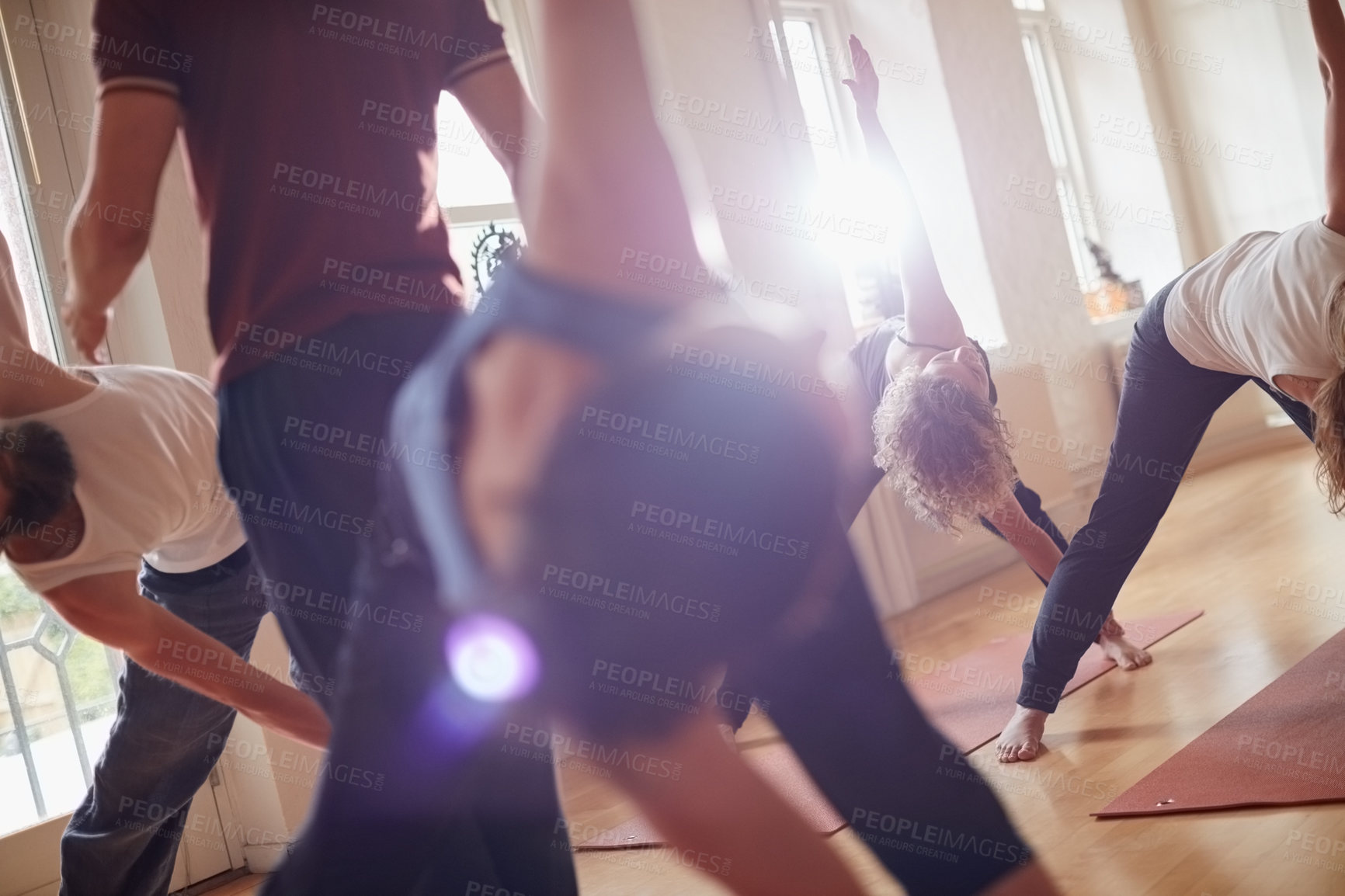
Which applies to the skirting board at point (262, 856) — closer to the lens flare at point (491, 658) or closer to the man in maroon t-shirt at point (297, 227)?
the man in maroon t-shirt at point (297, 227)

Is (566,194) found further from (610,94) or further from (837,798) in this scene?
(837,798)

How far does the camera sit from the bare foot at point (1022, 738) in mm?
2369

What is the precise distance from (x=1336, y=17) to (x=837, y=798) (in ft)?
5.84

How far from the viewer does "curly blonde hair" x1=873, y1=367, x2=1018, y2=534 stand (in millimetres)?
2578

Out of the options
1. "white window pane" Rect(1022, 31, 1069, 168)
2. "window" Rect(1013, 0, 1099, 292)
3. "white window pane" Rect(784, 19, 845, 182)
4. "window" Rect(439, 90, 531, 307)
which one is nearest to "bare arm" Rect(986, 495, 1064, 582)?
"window" Rect(439, 90, 531, 307)

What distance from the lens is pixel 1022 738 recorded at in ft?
7.86

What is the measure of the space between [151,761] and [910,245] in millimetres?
1956

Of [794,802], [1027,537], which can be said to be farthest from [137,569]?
[1027,537]

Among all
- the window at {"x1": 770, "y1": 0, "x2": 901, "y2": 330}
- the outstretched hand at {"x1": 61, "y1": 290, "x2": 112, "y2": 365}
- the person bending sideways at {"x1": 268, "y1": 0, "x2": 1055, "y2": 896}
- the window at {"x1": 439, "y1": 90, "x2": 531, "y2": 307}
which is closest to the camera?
the person bending sideways at {"x1": 268, "y1": 0, "x2": 1055, "y2": 896}

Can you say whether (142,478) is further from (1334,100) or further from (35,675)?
(1334,100)

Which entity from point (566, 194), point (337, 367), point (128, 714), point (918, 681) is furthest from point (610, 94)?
point (918, 681)

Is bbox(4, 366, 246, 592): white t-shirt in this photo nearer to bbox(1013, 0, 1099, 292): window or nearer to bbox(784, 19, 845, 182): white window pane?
bbox(784, 19, 845, 182): white window pane

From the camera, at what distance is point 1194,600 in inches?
136

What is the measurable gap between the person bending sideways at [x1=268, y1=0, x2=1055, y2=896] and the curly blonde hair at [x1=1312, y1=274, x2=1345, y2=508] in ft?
4.63
